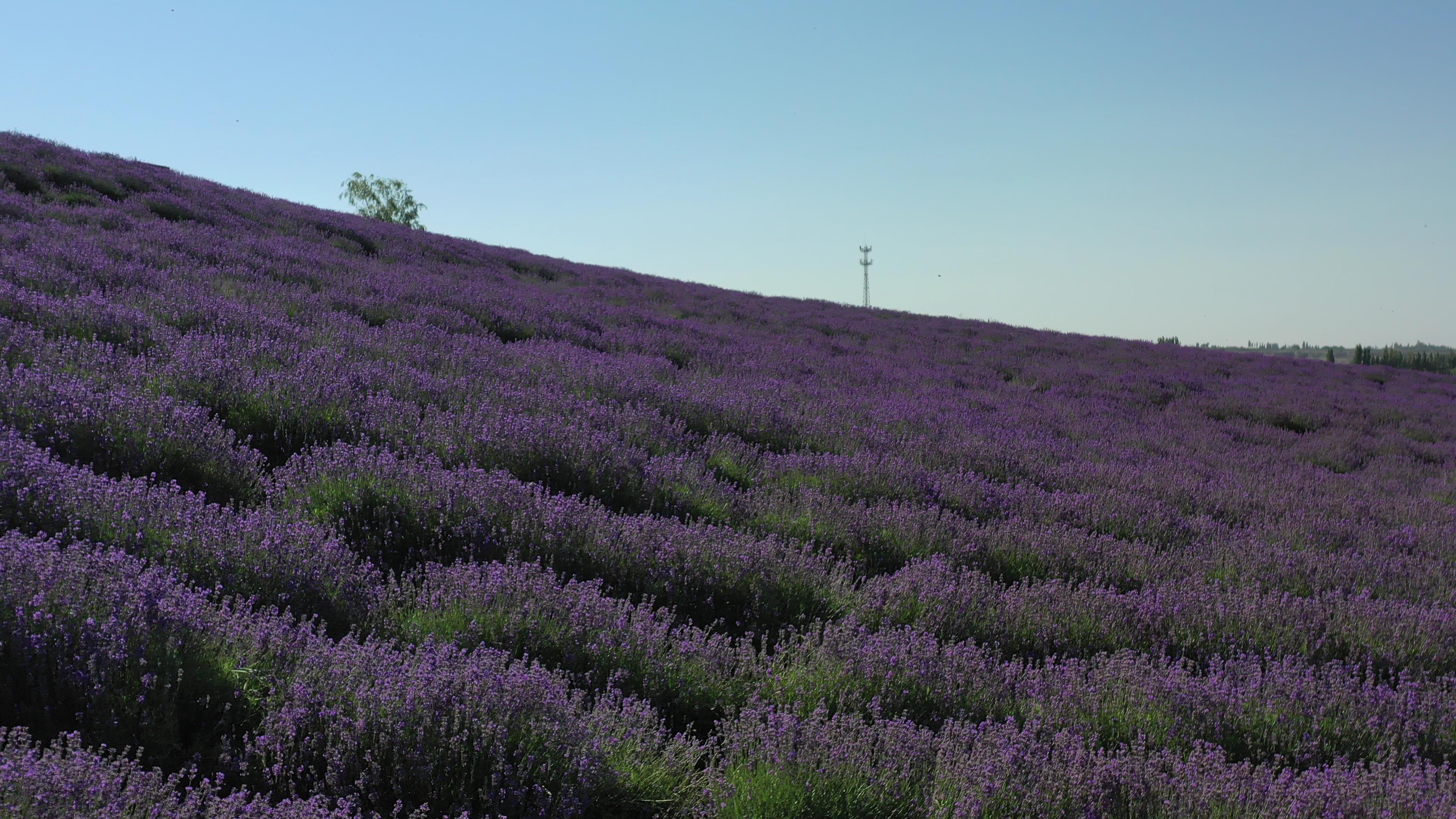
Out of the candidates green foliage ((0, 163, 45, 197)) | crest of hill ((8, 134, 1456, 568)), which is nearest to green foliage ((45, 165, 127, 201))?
crest of hill ((8, 134, 1456, 568))

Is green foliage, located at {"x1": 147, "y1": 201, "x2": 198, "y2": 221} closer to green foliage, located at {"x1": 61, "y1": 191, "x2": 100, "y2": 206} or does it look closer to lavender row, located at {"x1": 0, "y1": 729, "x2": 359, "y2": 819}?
green foliage, located at {"x1": 61, "y1": 191, "x2": 100, "y2": 206}

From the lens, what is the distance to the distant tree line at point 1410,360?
36250 mm

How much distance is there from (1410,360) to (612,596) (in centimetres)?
5265

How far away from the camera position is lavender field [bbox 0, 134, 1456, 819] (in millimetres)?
1966

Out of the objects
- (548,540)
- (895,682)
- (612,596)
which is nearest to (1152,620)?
(895,682)

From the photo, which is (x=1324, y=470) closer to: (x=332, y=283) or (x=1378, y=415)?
(x=1378, y=415)

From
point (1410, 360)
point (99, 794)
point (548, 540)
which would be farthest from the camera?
point (1410, 360)

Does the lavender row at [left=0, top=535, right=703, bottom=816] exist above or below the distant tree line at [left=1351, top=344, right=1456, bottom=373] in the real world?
below

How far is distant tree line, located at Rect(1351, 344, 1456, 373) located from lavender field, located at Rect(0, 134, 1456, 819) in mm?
34825

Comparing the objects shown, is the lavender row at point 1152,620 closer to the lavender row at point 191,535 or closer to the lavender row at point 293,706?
the lavender row at point 293,706

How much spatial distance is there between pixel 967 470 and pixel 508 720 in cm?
454

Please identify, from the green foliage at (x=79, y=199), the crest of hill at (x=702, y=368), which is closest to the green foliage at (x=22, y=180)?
the crest of hill at (x=702, y=368)

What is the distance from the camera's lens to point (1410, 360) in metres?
42.3

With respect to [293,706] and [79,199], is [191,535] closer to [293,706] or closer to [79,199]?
[293,706]
